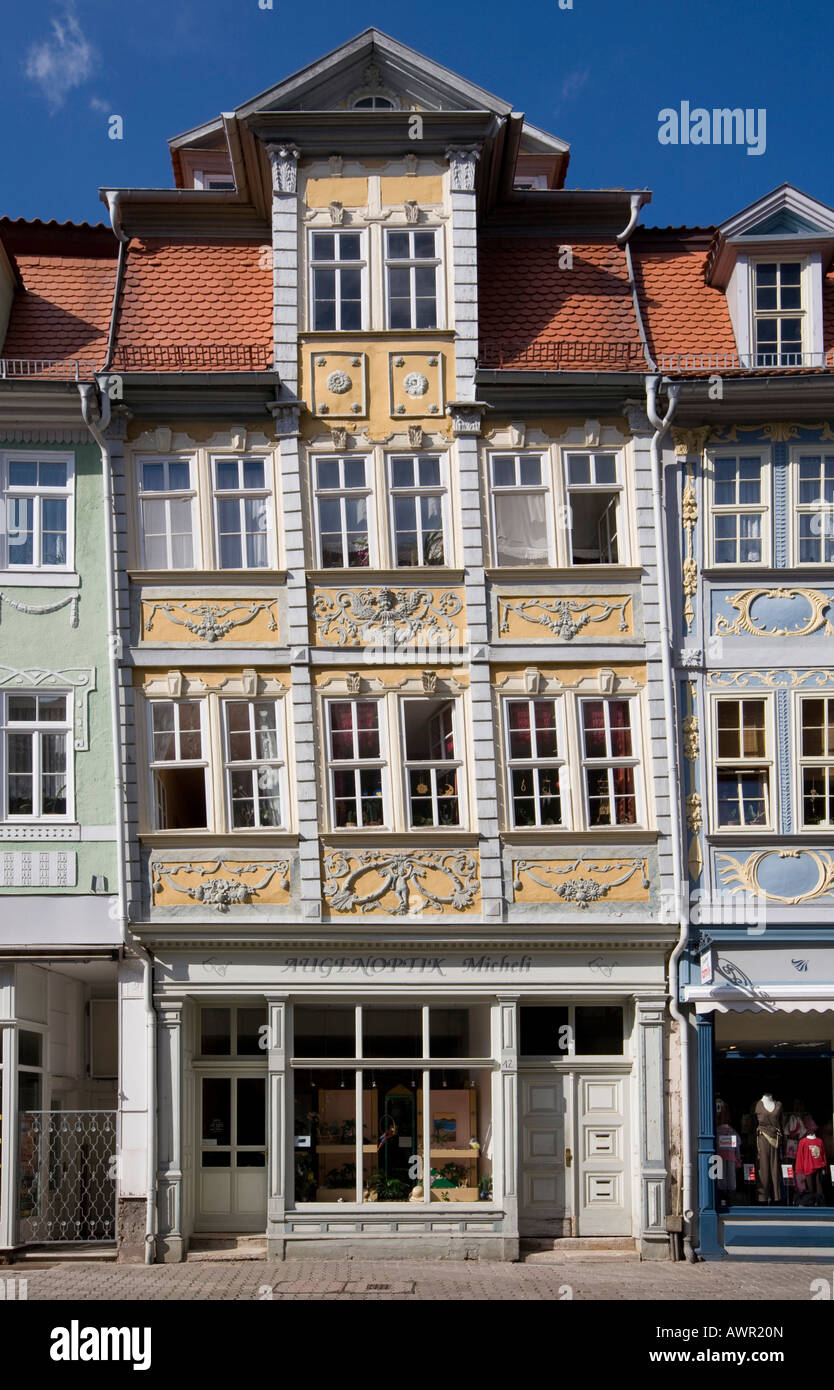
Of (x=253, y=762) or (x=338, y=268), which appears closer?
(x=253, y=762)

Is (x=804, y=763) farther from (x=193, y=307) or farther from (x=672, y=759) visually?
(x=193, y=307)

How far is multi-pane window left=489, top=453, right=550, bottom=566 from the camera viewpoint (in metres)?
20.8

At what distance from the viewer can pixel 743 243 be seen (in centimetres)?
2148

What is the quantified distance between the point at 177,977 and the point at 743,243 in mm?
11610

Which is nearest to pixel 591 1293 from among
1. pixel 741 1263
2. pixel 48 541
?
pixel 741 1263

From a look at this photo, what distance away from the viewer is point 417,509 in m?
20.8

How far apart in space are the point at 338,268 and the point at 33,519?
4.95 m

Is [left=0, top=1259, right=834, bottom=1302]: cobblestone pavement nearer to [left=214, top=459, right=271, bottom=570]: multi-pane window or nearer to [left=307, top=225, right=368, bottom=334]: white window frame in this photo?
[left=214, top=459, right=271, bottom=570]: multi-pane window

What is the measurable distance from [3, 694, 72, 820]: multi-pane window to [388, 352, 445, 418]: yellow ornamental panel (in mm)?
5493

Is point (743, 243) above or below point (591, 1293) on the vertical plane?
above

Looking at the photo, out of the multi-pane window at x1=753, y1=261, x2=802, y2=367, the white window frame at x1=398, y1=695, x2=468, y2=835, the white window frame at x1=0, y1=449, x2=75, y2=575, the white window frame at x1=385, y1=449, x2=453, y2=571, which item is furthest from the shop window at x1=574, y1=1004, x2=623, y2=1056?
the multi-pane window at x1=753, y1=261, x2=802, y2=367

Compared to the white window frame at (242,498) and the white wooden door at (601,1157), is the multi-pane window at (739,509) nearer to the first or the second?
the white window frame at (242,498)

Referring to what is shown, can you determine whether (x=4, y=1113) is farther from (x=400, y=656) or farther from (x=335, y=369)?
(x=335, y=369)

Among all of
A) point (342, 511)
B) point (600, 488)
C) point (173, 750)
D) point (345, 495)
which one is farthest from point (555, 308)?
point (173, 750)
